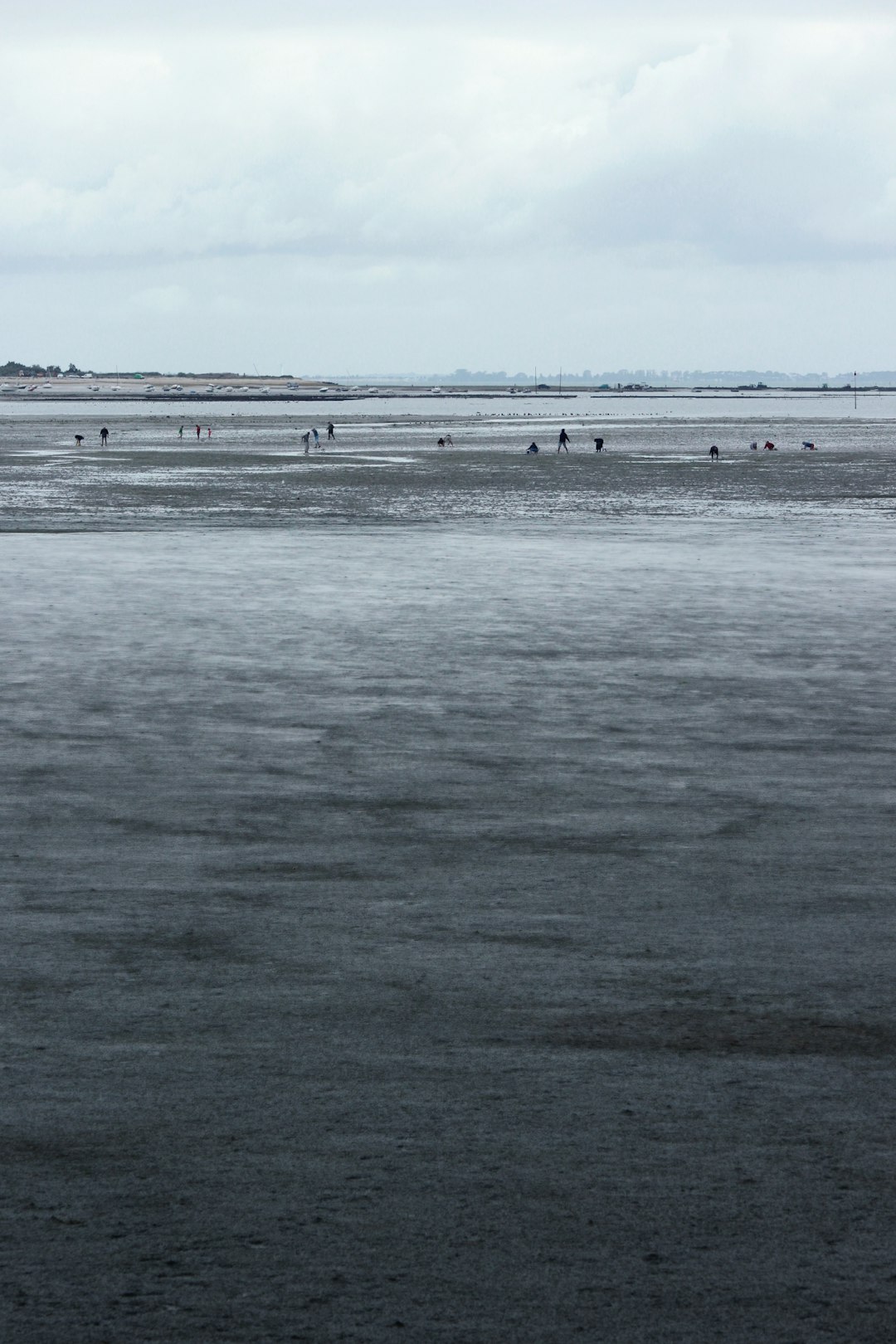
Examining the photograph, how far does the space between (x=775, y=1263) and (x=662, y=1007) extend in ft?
7.97

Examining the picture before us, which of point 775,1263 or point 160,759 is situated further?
point 160,759

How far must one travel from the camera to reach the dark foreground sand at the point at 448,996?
218 inches

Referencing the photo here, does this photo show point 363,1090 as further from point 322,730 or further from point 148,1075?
point 322,730

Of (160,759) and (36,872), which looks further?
(160,759)

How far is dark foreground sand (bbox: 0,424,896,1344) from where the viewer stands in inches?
218

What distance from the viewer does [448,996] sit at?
8133 mm

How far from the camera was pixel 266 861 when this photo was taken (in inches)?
415

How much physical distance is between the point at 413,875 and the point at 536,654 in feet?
29.0

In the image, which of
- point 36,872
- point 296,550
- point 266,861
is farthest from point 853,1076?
point 296,550


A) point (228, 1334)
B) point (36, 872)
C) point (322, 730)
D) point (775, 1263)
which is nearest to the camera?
point (228, 1334)

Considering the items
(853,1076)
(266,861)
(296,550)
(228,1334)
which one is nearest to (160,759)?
(266,861)

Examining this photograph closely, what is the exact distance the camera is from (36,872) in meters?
10.2

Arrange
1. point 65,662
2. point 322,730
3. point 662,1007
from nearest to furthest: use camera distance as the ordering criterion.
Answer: point 662,1007 → point 322,730 → point 65,662

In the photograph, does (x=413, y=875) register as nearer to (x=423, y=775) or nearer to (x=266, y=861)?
(x=266, y=861)
